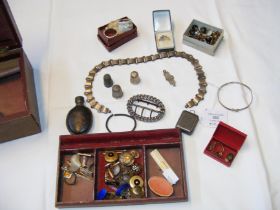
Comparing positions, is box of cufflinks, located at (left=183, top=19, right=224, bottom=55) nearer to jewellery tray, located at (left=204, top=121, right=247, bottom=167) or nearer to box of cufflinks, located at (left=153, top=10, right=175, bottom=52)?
box of cufflinks, located at (left=153, top=10, right=175, bottom=52)

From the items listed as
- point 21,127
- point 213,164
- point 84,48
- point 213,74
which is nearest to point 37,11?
point 84,48

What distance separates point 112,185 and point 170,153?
8.3 inches

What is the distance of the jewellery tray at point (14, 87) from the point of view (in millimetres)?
1046

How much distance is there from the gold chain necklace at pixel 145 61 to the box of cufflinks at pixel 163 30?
0.03 meters

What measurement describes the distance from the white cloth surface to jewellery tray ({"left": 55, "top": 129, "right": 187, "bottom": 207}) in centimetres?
4

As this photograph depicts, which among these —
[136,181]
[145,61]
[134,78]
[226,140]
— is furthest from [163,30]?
[136,181]

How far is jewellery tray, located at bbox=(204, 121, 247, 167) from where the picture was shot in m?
1.06

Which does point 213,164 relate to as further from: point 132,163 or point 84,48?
point 84,48

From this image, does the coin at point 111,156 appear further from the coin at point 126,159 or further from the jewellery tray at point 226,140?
the jewellery tray at point 226,140

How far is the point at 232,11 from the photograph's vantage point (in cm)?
137

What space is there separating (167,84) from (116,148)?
31 centimetres

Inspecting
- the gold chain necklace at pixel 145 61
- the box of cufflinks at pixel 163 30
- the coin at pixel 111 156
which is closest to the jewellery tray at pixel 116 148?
the coin at pixel 111 156

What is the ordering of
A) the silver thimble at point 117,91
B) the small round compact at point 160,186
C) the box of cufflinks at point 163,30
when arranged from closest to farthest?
the small round compact at point 160,186
the silver thimble at point 117,91
the box of cufflinks at point 163,30

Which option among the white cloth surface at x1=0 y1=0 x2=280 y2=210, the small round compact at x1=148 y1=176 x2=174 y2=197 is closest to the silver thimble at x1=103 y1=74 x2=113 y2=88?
the white cloth surface at x1=0 y1=0 x2=280 y2=210
